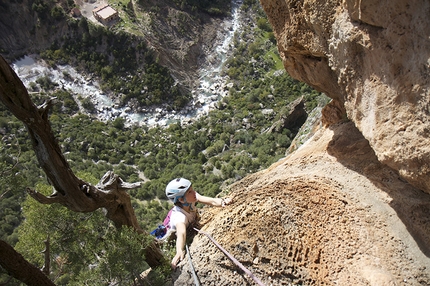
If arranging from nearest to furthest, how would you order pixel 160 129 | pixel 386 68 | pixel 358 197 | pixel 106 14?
pixel 386 68, pixel 358 197, pixel 160 129, pixel 106 14

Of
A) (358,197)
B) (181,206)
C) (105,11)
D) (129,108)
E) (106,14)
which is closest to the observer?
(181,206)

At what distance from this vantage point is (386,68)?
18.5 ft

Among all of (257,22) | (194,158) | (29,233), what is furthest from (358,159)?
(257,22)

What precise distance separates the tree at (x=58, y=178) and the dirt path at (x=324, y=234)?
4.28 feet

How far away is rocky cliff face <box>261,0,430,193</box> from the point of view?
5082 millimetres

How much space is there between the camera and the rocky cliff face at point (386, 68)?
5.08 metres

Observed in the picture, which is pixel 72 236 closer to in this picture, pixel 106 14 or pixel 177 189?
pixel 177 189

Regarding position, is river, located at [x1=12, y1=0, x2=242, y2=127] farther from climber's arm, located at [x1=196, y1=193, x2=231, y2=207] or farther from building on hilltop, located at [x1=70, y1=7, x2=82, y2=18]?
climber's arm, located at [x1=196, y1=193, x2=231, y2=207]

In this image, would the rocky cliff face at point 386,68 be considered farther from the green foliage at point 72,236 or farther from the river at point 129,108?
the river at point 129,108

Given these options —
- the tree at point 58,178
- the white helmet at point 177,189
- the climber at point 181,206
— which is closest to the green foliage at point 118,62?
the climber at point 181,206

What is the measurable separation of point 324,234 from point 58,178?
4603mm

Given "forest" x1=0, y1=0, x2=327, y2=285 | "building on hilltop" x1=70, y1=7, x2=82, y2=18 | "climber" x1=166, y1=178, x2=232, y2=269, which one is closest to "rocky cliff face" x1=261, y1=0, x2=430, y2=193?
"climber" x1=166, y1=178, x2=232, y2=269

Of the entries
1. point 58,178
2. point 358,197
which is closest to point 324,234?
point 358,197

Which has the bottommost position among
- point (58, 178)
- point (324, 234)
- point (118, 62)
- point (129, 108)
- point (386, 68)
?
point (129, 108)
